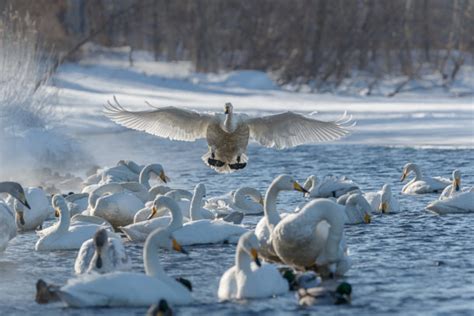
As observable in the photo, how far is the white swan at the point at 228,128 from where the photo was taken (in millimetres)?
13578

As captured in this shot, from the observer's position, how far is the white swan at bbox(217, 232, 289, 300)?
8086 mm

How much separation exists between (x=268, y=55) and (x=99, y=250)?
3218 centimetres

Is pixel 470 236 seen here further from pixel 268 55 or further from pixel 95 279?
pixel 268 55

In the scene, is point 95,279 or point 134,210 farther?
point 134,210

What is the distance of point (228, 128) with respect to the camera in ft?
43.5

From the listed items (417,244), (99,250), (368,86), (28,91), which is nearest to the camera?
(99,250)

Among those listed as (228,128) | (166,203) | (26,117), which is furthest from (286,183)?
(26,117)

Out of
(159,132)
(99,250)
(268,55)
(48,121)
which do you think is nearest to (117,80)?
(268,55)

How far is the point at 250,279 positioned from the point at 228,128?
5293 mm

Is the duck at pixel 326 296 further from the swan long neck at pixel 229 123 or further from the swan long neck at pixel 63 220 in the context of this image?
the swan long neck at pixel 229 123

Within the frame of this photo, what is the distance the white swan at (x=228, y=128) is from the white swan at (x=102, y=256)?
432 centimetres

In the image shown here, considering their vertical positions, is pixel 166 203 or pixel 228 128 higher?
pixel 228 128

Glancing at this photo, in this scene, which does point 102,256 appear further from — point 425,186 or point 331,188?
point 425,186

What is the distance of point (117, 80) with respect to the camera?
3697cm
